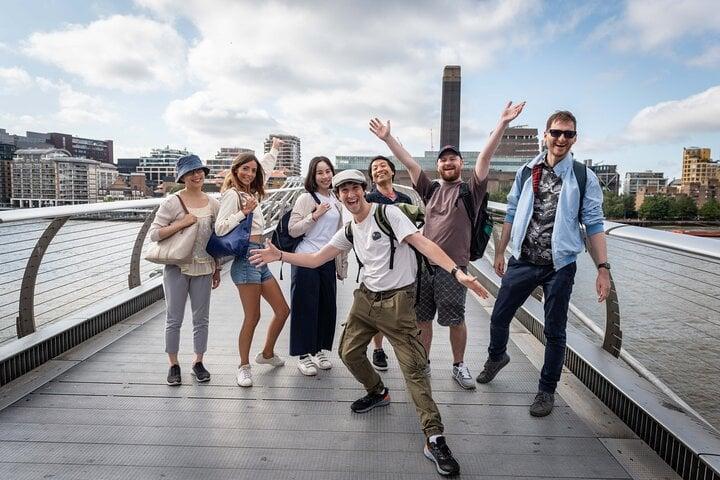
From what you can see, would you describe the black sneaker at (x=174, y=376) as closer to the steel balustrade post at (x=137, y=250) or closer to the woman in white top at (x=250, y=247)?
the woman in white top at (x=250, y=247)

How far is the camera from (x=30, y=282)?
2953 mm

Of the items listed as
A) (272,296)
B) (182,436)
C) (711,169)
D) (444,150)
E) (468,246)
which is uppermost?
(711,169)

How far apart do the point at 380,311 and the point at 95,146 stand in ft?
630

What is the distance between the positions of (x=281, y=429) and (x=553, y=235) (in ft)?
4.86

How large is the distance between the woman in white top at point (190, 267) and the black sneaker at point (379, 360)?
968 mm

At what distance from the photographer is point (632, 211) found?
3494 inches

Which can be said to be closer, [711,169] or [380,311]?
[380,311]

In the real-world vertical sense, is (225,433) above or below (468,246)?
below

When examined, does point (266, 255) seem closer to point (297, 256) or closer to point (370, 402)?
point (297, 256)

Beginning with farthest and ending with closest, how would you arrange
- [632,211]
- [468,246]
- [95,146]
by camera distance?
[95,146] → [632,211] → [468,246]

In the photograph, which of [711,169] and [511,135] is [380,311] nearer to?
[511,135]

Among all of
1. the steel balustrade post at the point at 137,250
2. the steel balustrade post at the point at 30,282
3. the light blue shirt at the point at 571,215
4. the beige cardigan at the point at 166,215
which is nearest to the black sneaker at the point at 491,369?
the light blue shirt at the point at 571,215

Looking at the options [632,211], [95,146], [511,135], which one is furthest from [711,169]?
[95,146]

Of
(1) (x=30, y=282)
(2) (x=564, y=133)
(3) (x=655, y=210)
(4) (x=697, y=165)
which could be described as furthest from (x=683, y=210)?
(1) (x=30, y=282)
